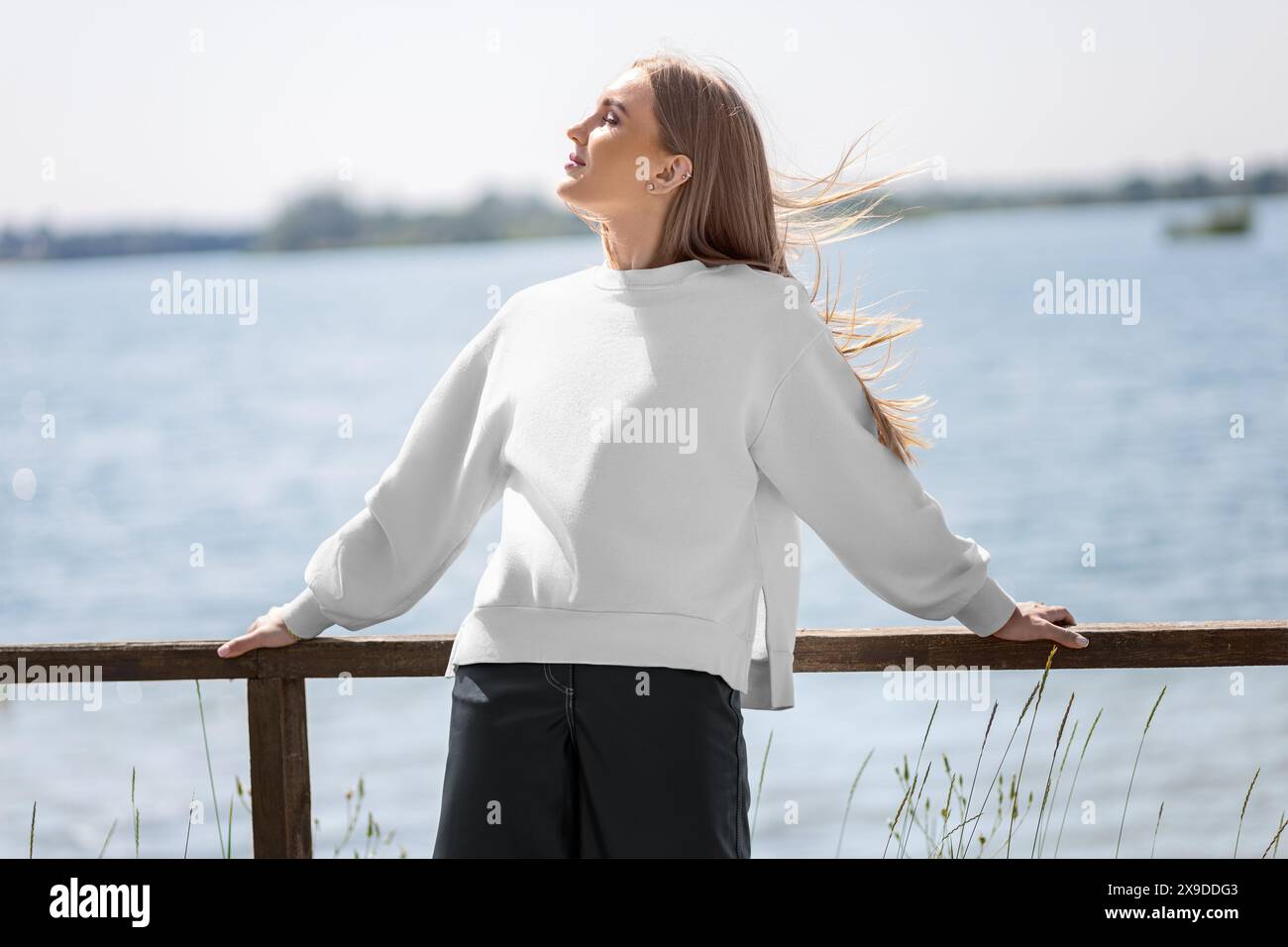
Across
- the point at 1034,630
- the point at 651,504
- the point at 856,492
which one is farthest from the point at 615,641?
the point at 1034,630

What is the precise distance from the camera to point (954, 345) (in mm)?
28578

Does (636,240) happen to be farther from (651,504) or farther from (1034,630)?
(1034,630)

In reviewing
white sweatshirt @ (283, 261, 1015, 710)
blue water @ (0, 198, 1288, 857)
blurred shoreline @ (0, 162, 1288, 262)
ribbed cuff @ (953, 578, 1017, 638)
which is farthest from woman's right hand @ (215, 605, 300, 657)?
blurred shoreline @ (0, 162, 1288, 262)

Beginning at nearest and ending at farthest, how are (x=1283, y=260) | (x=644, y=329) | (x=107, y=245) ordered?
(x=644, y=329) → (x=107, y=245) → (x=1283, y=260)

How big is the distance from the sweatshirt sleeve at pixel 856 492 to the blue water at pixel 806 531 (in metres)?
0.17

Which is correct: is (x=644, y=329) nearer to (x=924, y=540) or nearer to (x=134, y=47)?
(x=924, y=540)

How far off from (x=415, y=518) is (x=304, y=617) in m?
0.24

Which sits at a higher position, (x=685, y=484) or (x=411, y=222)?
(x=411, y=222)

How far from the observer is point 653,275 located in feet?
6.34

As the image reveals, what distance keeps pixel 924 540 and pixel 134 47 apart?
29.2 m

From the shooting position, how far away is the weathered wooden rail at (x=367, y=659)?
2012 millimetres

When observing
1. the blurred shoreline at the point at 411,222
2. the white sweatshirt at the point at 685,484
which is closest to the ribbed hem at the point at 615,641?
the white sweatshirt at the point at 685,484
